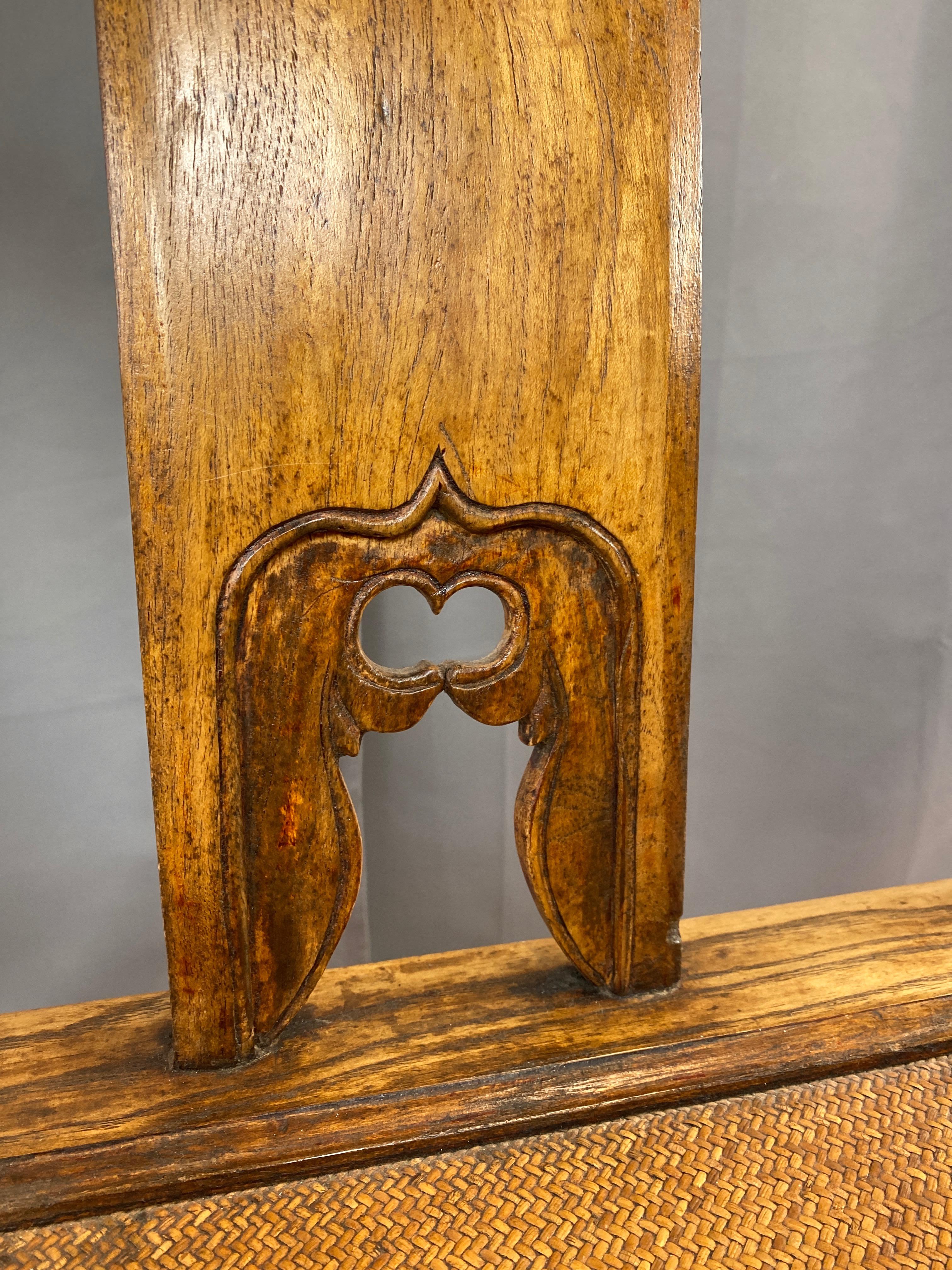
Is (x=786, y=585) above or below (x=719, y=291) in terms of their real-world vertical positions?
below

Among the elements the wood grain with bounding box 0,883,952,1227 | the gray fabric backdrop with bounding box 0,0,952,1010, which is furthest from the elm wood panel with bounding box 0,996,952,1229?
the gray fabric backdrop with bounding box 0,0,952,1010

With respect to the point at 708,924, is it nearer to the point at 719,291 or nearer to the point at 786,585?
the point at 786,585

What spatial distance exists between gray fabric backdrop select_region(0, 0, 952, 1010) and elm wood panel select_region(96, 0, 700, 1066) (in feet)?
2.47

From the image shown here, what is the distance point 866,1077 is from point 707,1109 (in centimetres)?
15

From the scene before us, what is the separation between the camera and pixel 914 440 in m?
1.85

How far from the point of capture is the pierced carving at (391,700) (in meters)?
0.90

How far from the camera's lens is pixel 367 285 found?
0.85 meters

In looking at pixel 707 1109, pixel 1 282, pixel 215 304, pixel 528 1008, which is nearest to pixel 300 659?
pixel 215 304

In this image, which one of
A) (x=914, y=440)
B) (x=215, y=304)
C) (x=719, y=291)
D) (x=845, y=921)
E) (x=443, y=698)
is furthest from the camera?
(x=443, y=698)

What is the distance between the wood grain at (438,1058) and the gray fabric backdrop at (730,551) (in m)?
0.71

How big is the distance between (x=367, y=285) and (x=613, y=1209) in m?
0.74

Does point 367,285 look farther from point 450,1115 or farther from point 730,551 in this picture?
point 730,551

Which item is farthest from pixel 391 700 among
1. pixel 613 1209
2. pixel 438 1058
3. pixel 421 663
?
pixel 613 1209

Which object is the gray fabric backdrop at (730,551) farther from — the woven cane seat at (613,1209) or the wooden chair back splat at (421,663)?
the woven cane seat at (613,1209)
